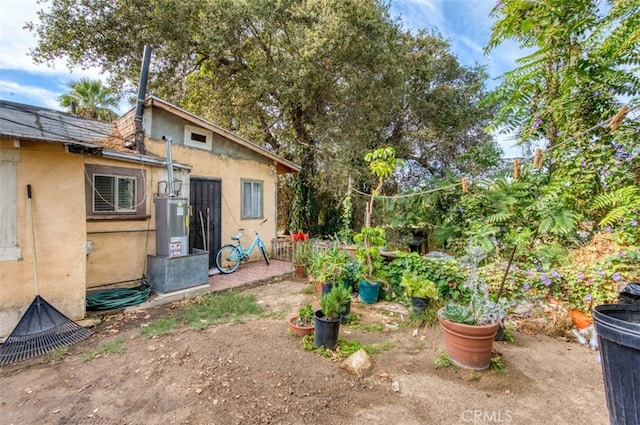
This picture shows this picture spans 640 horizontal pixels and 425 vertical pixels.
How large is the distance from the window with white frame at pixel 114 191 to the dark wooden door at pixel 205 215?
121 cm

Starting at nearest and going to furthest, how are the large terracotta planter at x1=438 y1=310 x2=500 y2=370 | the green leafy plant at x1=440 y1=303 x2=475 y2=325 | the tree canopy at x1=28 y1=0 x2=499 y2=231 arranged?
1. the large terracotta planter at x1=438 y1=310 x2=500 y2=370
2. the green leafy plant at x1=440 y1=303 x2=475 y2=325
3. the tree canopy at x1=28 y1=0 x2=499 y2=231

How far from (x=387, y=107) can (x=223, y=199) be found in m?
5.95

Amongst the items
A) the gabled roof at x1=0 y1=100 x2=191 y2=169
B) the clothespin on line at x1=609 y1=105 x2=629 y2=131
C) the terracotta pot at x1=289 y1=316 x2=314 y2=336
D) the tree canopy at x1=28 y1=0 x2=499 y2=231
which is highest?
the tree canopy at x1=28 y1=0 x2=499 y2=231

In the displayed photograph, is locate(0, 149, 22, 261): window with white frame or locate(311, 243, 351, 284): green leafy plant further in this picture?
locate(311, 243, 351, 284): green leafy plant

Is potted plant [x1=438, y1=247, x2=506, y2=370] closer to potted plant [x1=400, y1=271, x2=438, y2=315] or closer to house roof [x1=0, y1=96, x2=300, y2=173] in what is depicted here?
potted plant [x1=400, y1=271, x2=438, y2=315]

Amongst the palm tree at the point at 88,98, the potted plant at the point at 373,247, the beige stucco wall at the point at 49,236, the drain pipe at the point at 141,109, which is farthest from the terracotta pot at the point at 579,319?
the palm tree at the point at 88,98

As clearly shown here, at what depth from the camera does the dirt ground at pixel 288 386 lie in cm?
234

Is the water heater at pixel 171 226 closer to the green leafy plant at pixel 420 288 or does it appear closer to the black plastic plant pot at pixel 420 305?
the green leafy plant at pixel 420 288

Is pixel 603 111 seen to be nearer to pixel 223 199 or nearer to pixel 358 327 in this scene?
pixel 358 327

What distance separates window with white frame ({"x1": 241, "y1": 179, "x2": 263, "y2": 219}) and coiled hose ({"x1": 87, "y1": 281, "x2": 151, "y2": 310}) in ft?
10.5

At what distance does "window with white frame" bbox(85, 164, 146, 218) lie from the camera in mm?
4969

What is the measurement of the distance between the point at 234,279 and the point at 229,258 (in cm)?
86

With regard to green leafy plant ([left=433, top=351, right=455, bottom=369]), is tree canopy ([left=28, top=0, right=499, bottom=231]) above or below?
above

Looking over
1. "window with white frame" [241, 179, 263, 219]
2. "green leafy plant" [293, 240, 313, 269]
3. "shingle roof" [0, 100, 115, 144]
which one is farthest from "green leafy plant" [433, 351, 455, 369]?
"window with white frame" [241, 179, 263, 219]
